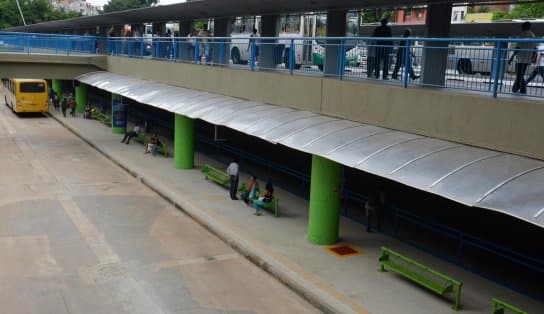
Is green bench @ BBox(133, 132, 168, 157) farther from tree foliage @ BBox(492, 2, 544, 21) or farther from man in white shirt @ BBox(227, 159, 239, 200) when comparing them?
tree foliage @ BBox(492, 2, 544, 21)

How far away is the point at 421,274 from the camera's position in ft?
36.2

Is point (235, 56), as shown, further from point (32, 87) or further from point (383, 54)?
point (32, 87)

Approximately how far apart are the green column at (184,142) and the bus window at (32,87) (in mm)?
20214

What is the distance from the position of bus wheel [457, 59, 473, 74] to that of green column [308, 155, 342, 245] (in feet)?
10.8

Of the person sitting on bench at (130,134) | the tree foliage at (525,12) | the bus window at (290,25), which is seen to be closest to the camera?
the person sitting on bench at (130,134)

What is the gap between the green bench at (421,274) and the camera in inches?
395

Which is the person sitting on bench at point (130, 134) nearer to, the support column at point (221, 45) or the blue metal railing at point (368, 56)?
the blue metal railing at point (368, 56)

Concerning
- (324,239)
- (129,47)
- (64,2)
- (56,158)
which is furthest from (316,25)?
(64,2)

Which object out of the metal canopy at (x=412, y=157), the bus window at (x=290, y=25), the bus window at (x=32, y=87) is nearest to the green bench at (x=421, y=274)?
the metal canopy at (x=412, y=157)

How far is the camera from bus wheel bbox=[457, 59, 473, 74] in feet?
38.5

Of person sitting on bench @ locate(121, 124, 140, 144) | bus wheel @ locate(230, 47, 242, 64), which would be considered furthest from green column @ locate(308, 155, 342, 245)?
person sitting on bench @ locate(121, 124, 140, 144)

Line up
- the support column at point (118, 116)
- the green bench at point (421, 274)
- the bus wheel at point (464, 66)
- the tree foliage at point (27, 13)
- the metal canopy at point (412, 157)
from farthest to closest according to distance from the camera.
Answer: the tree foliage at point (27, 13) → the support column at point (118, 116) → the bus wheel at point (464, 66) → the green bench at point (421, 274) → the metal canopy at point (412, 157)

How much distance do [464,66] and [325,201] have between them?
4.16 meters

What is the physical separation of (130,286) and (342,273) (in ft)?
13.6
